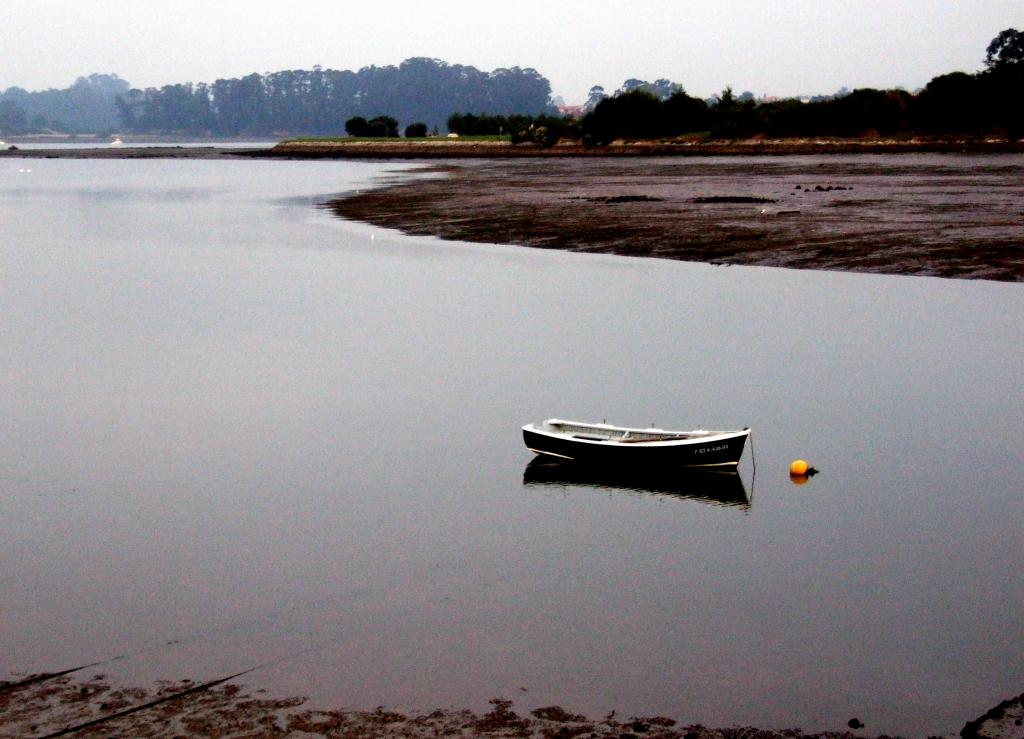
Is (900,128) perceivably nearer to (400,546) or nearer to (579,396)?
(579,396)

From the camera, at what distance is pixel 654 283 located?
1549 inches

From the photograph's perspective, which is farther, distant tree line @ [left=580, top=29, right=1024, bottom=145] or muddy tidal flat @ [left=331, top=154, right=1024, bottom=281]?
distant tree line @ [left=580, top=29, right=1024, bottom=145]

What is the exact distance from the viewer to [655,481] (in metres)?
18.9

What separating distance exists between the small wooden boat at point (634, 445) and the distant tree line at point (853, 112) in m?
97.5

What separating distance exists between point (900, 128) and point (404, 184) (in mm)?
50139

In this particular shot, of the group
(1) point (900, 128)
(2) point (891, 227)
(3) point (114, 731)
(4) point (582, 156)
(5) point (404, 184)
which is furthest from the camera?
(4) point (582, 156)

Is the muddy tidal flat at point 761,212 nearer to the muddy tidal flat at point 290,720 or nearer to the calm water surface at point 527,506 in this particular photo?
the calm water surface at point 527,506

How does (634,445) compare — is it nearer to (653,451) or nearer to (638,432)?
(653,451)

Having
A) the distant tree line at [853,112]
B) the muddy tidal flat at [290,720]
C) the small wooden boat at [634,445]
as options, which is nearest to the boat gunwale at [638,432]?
the small wooden boat at [634,445]

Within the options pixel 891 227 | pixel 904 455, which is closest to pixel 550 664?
pixel 904 455

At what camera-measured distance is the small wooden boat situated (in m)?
18.6

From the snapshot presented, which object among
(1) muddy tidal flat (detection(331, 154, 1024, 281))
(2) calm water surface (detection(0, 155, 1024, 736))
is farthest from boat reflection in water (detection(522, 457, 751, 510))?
(1) muddy tidal flat (detection(331, 154, 1024, 281))

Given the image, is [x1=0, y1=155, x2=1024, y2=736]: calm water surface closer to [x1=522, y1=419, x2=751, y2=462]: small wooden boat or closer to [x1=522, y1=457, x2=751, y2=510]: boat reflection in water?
[x1=522, y1=457, x2=751, y2=510]: boat reflection in water

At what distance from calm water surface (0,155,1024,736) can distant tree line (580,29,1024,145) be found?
81.9m
